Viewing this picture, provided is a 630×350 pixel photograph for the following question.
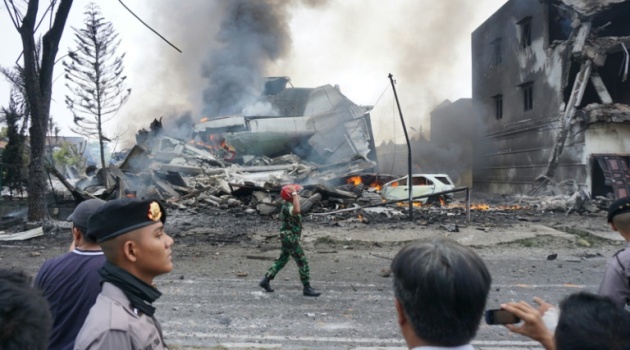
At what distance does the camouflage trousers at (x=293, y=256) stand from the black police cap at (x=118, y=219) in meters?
4.29

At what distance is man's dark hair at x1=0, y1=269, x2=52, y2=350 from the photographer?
45.4 inches

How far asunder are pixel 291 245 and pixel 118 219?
4.45m

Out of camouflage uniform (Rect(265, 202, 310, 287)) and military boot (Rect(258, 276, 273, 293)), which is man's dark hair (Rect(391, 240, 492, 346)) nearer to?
camouflage uniform (Rect(265, 202, 310, 287))

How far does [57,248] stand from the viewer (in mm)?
9266

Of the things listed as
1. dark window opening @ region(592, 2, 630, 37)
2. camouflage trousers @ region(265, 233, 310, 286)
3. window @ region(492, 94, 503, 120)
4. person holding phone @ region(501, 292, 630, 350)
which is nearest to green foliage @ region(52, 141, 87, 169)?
window @ region(492, 94, 503, 120)

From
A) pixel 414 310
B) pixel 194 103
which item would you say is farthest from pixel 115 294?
pixel 194 103

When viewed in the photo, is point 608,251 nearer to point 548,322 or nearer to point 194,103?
point 548,322

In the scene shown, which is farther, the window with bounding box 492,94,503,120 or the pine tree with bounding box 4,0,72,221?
the window with bounding box 492,94,503,120

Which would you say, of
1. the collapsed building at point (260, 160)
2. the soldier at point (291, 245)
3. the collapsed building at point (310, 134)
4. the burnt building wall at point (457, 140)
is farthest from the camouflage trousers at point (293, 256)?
the burnt building wall at point (457, 140)

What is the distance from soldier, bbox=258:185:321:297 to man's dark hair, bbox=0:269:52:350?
4796 mm

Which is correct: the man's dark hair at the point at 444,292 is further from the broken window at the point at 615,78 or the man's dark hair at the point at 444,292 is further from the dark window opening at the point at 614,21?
the broken window at the point at 615,78

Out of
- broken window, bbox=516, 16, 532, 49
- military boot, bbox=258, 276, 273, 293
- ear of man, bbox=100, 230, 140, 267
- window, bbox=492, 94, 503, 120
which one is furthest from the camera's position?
window, bbox=492, 94, 503, 120

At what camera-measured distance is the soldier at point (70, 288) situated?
2166mm

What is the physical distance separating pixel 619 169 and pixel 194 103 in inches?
1302
